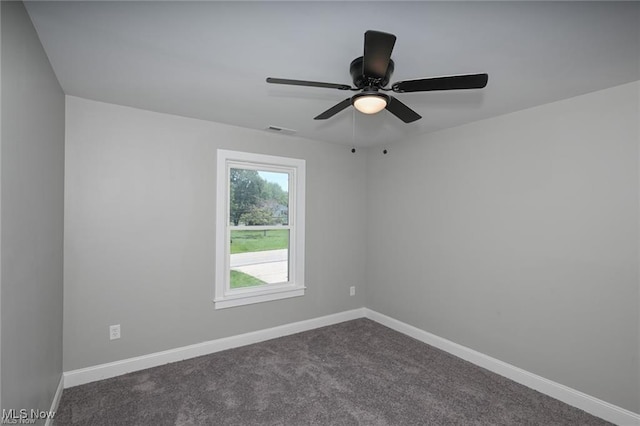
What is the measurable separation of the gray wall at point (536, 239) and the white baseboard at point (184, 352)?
1194 millimetres

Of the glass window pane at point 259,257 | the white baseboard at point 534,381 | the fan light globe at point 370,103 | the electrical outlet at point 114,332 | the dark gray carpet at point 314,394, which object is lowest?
the dark gray carpet at point 314,394

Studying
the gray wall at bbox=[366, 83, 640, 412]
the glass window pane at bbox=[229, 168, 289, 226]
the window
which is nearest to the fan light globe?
the gray wall at bbox=[366, 83, 640, 412]

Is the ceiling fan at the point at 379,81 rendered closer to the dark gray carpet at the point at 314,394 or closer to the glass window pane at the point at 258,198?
the glass window pane at the point at 258,198

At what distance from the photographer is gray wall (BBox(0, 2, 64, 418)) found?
1338 mm

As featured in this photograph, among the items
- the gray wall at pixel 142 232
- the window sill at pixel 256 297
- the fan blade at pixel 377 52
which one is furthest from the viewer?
the window sill at pixel 256 297

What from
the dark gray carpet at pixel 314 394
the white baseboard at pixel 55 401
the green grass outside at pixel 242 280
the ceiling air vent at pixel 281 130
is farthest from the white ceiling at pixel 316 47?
the dark gray carpet at pixel 314 394

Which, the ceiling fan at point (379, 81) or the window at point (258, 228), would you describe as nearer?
the ceiling fan at point (379, 81)

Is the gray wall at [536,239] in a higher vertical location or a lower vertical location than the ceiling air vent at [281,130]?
lower

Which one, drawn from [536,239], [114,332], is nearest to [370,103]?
[536,239]

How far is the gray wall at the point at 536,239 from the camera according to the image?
2.27m

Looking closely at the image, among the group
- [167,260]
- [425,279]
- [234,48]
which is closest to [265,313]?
[167,260]

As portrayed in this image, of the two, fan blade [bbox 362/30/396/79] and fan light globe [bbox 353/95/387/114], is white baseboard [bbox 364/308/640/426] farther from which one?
fan blade [bbox 362/30/396/79]

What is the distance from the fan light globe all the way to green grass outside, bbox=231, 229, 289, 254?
225cm

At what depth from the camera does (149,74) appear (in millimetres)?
2205
